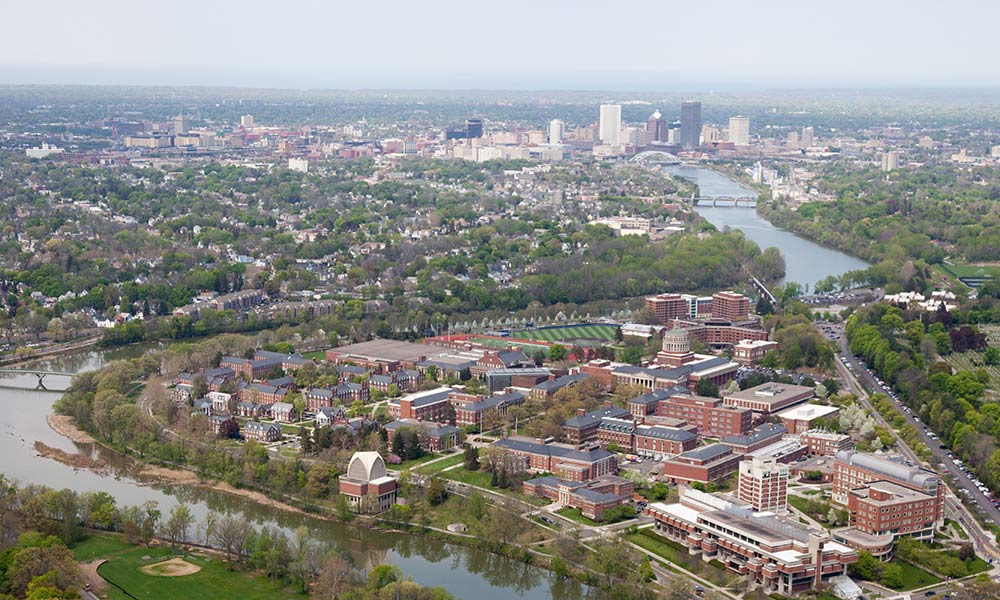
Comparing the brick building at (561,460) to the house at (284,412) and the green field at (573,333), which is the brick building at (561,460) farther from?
the green field at (573,333)

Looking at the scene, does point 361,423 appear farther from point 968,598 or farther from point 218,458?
point 968,598

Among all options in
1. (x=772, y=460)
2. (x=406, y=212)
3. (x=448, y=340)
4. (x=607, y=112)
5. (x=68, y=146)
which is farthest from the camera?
(x=607, y=112)

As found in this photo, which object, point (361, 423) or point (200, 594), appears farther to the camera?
point (361, 423)

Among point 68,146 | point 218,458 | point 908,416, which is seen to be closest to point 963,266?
point 908,416

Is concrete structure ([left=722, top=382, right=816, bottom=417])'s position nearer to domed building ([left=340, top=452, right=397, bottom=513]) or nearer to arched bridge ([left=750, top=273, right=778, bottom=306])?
domed building ([left=340, top=452, right=397, bottom=513])

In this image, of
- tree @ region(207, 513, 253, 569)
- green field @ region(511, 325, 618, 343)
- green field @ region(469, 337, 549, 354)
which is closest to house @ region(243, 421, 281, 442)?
tree @ region(207, 513, 253, 569)

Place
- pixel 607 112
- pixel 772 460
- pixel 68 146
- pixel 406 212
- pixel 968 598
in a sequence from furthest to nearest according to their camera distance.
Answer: pixel 607 112, pixel 68 146, pixel 406 212, pixel 772 460, pixel 968 598

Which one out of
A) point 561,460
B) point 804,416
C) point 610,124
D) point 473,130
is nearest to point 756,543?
point 561,460
